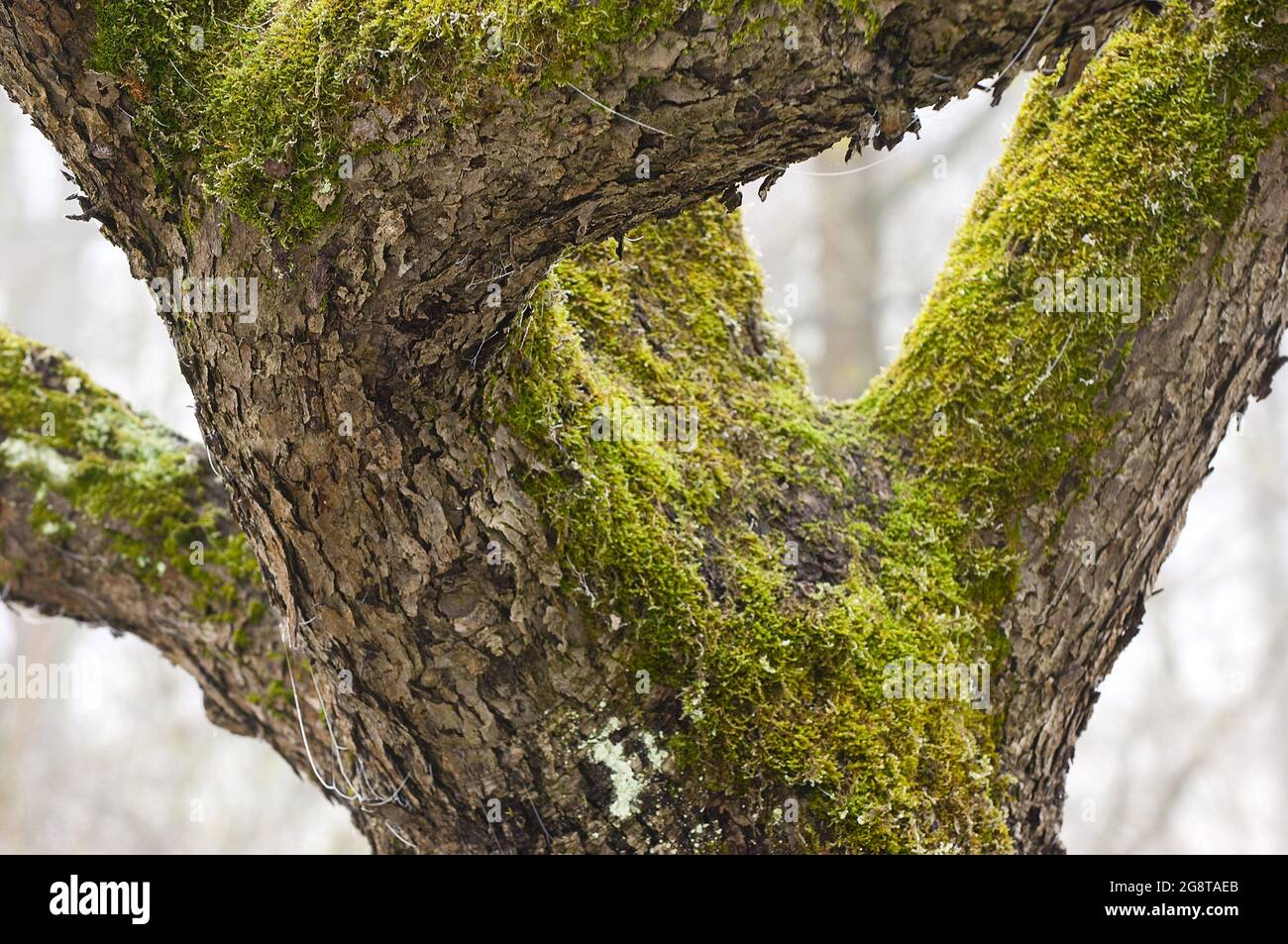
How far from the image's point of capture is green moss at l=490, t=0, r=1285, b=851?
188 cm

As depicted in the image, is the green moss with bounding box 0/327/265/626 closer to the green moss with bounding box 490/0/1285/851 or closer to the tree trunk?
the tree trunk

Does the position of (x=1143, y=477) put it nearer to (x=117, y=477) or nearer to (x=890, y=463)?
(x=890, y=463)

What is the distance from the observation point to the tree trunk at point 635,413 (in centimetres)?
138

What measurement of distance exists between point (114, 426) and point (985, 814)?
2.41 metres

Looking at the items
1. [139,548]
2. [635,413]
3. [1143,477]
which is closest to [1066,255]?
[1143,477]

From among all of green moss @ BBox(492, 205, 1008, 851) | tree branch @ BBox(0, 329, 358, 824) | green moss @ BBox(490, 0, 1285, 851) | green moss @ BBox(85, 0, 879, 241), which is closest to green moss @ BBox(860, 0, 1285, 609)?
green moss @ BBox(490, 0, 1285, 851)

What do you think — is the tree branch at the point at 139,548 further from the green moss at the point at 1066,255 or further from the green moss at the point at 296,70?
the green moss at the point at 1066,255

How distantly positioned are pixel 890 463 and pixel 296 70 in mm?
1504

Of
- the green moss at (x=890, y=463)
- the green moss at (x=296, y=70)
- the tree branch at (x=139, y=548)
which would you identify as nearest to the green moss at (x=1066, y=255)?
the green moss at (x=890, y=463)

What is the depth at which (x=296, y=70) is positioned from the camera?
146cm

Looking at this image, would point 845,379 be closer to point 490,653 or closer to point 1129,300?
point 1129,300

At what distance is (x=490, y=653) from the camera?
1.80m

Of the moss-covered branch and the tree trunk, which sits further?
the moss-covered branch

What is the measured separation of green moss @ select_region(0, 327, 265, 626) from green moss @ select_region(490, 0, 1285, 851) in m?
1.08
